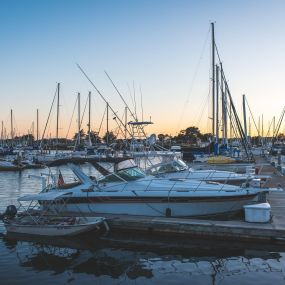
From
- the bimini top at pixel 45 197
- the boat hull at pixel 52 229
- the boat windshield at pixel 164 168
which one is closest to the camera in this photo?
the boat hull at pixel 52 229

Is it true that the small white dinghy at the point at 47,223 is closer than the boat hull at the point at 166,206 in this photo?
Yes

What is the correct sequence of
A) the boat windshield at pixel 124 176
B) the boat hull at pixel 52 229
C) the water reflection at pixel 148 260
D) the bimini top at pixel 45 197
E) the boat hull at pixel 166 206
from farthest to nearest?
the boat windshield at pixel 124 176 < the boat hull at pixel 166 206 < the bimini top at pixel 45 197 < the boat hull at pixel 52 229 < the water reflection at pixel 148 260

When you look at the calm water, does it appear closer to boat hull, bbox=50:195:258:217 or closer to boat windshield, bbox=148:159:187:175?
boat hull, bbox=50:195:258:217

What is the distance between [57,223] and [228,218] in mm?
6513

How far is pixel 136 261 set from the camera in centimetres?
1419

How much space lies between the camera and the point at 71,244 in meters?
16.1

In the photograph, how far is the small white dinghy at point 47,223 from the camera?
16.4 metres

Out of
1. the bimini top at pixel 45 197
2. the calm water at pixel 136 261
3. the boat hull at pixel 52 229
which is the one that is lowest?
the calm water at pixel 136 261

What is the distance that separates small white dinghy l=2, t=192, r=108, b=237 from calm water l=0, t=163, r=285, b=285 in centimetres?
37

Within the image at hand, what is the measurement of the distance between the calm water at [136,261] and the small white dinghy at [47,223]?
14.7 inches

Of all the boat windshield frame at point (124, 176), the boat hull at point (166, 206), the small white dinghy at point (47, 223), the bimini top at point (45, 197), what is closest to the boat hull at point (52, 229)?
the small white dinghy at point (47, 223)

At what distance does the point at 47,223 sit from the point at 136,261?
457 centimetres

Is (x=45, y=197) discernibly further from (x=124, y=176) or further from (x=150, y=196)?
(x=150, y=196)

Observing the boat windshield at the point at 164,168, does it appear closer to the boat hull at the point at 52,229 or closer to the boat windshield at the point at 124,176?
the boat windshield at the point at 124,176
